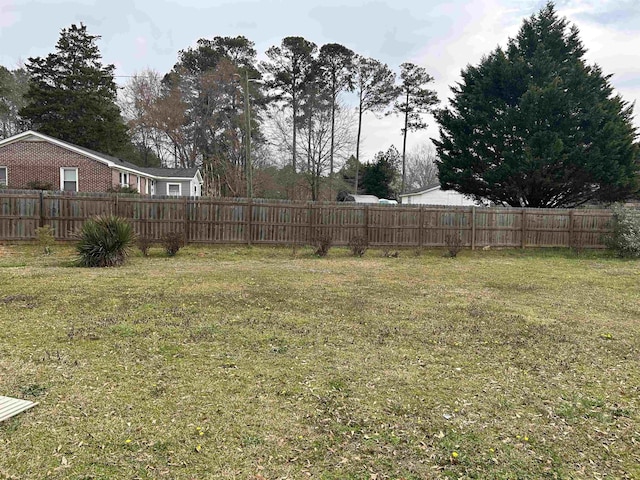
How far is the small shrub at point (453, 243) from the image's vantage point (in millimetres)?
13211

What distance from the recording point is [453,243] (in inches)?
530

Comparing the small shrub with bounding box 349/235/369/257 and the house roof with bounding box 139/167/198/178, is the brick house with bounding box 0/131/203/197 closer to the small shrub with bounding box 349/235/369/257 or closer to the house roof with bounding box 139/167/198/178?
the house roof with bounding box 139/167/198/178

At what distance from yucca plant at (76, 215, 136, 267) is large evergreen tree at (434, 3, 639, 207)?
1494cm

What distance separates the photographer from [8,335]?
4.35 m

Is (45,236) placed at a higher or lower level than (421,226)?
lower

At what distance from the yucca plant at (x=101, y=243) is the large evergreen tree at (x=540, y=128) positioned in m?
14.9

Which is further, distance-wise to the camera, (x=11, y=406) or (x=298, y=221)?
(x=298, y=221)

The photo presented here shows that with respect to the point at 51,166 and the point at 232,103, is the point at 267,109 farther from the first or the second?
the point at 51,166

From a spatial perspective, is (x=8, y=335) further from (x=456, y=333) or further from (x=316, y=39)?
(x=316, y=39)

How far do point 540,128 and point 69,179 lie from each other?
2146 centimetres

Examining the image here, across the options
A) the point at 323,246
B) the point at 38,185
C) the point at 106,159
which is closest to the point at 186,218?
the point at 323,246

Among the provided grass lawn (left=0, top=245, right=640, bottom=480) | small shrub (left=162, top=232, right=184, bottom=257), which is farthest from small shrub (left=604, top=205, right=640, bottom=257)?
small shrub (left=162, top=232, right=184, bottom=257)

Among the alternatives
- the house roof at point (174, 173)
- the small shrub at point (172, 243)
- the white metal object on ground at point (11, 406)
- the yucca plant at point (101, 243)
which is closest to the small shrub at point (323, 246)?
the small shrub at point (172, 243)

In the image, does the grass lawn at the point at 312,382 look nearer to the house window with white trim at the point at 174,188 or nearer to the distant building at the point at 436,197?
the house window with white trim at the point at 174,188
